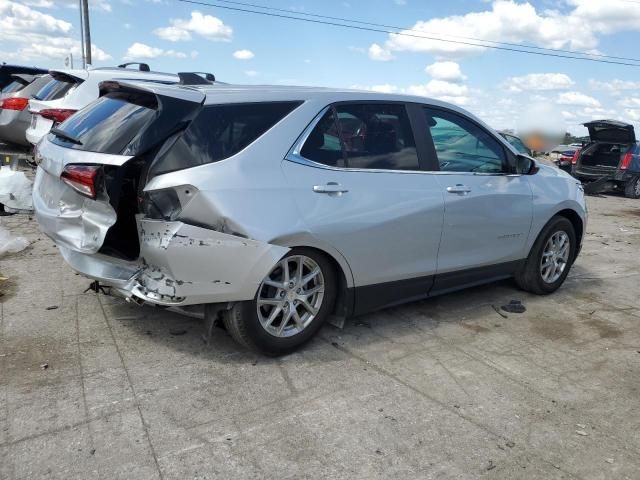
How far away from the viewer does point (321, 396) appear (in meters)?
3.43

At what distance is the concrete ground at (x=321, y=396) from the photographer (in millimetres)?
2816

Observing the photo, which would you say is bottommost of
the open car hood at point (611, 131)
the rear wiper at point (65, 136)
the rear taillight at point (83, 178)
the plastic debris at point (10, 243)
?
the plastic debris at point (10, 243)

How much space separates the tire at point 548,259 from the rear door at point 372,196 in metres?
1.46

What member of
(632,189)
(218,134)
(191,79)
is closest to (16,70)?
(191,79)

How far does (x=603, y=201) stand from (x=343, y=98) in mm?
12964

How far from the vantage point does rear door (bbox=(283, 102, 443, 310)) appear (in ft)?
12.4

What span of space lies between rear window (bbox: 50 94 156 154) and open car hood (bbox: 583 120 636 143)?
14.6 meters

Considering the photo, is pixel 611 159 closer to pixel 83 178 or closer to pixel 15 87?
pixel 15 87

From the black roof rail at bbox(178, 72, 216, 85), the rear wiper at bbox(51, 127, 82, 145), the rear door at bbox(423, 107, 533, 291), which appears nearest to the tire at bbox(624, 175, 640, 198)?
the rear door at bbox(423, 107, 533, 291)

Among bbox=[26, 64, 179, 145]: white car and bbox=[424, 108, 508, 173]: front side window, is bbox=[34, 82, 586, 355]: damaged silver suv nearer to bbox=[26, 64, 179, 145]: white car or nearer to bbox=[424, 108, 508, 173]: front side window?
bbox=[424, 108, 508, 173]: front side window

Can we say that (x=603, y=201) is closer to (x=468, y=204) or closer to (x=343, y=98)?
(x=468, y=204)

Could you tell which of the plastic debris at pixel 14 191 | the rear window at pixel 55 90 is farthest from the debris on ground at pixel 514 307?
the rear window at pixel 55 90

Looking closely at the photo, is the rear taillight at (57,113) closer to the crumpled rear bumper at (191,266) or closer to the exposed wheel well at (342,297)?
the crumpled rear bumper at (191,266)

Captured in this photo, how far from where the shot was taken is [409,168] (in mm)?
4332
